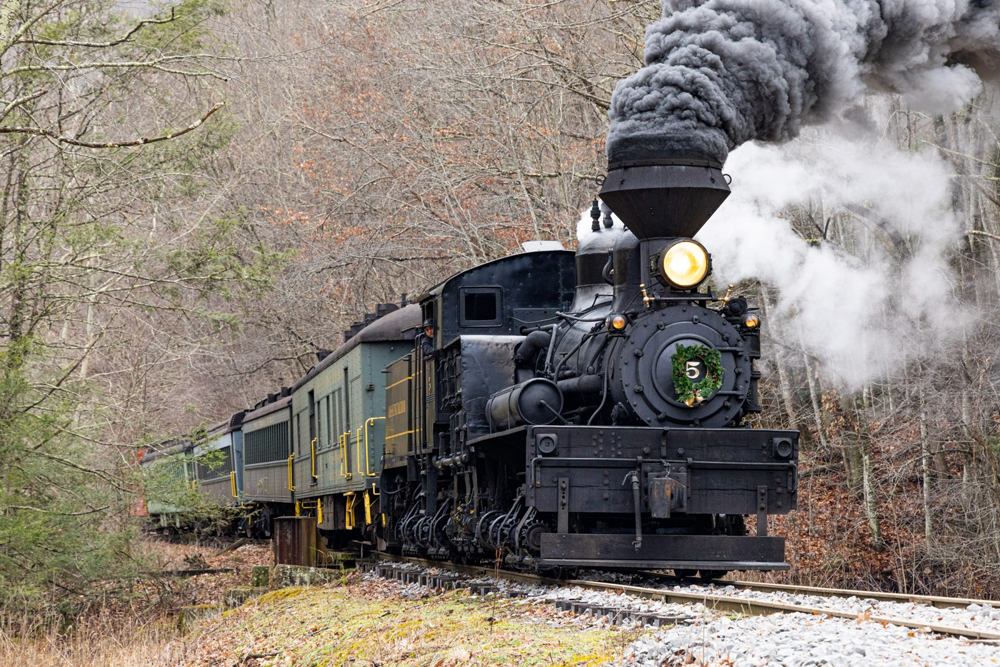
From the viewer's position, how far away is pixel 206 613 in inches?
478

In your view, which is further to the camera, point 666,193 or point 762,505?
point 762,505

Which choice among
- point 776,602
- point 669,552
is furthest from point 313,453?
point 776,602

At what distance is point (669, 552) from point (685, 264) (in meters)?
2.19

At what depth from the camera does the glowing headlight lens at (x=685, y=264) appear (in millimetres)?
8750

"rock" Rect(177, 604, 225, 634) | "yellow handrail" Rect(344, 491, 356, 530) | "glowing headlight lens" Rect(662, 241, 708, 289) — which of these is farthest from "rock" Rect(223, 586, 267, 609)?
"glowing headlight lens" Rect(662, 241, 708, 289)

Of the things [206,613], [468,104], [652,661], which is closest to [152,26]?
[206,613]

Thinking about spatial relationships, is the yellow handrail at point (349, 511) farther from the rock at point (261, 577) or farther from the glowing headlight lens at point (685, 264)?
the glowing headlight lens at point (685, 264)

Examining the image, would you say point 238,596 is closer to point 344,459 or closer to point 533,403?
point 344,459

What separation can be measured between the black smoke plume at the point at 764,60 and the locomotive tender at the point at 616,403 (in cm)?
28

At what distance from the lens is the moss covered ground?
240 inches

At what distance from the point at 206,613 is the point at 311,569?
134 centimetres

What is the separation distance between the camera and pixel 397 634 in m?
7.27

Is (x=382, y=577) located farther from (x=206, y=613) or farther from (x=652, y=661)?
(x=652, y=661)

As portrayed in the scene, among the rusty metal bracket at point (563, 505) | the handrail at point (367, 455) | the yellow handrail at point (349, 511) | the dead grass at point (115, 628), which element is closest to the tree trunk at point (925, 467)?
the handrail at point (367, 455)
